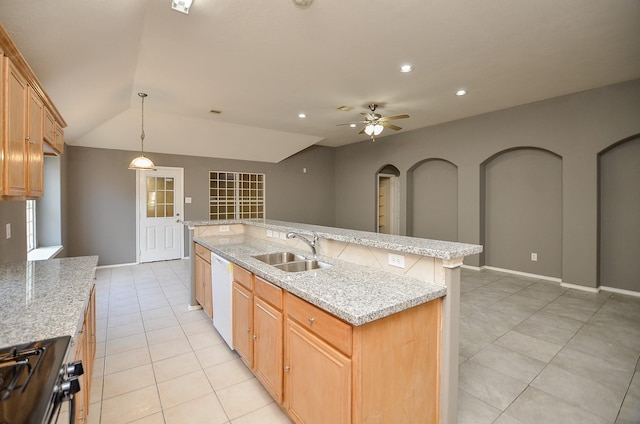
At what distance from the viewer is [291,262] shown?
248 cm

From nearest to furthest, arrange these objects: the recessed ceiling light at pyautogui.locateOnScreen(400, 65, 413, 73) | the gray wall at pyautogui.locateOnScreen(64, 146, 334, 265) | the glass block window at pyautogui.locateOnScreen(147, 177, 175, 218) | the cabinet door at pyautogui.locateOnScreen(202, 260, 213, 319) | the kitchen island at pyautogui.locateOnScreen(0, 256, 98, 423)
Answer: the kitchen island at pyautogui.locateOnScreen(0, 256, 98, 423) → the cabinet door at pyautogui.locateOnScreen(202, 260, 213, 319) → the recessed ceiling light at pyautogui.locateOnScreen(400, 65, 413, 73) → the gray wall at pyautogui.locateOnScreen(64, 146, 334, 265) → the glass block window at pyautogui.locateOnScreen(147, 177, 175, 218)

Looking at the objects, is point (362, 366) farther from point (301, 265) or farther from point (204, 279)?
point (204, 279)

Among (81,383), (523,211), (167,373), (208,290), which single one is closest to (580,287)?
(523,211)

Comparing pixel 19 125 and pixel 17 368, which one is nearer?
pixel 17 368

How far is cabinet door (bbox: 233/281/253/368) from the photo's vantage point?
2199mm

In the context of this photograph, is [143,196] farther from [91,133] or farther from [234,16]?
[234,16]

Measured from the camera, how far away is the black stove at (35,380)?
2.58ft

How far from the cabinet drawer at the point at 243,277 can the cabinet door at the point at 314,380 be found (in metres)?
0.58

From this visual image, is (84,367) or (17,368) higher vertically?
(17,368)

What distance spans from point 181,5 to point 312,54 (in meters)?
1.26

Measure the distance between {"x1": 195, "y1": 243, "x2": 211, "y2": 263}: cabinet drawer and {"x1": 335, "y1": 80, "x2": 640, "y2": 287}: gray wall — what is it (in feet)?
15.0

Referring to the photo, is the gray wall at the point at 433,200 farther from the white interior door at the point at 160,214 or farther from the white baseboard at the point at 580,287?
the white interior door at the point at 160,214

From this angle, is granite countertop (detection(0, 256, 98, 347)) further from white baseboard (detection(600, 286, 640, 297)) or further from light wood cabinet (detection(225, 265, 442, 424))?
white baseboard (detection(600, 286, 640, 297))

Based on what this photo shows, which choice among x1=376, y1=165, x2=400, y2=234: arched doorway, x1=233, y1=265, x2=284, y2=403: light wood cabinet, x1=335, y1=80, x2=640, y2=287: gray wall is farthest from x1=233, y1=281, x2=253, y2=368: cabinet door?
x1=376, y1=165, x2=400, y2=234: arched doorway
